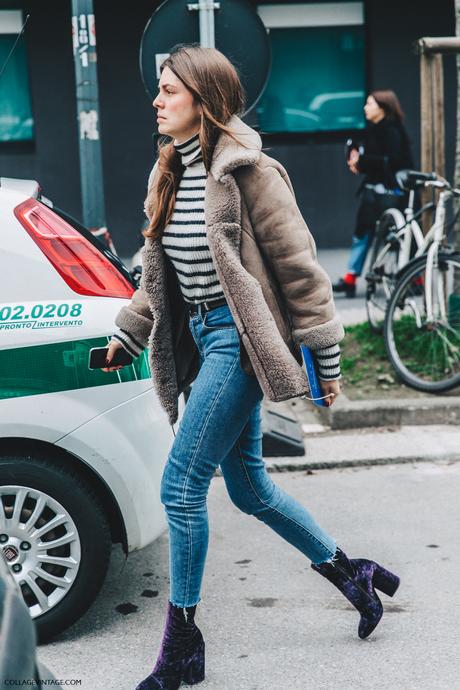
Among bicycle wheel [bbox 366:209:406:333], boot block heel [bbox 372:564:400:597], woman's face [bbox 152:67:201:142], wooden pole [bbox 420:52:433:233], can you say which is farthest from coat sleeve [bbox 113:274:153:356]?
wooden pole [bbox 420:52:433:233]

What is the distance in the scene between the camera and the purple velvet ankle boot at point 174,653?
3254 mm

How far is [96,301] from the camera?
142 inches

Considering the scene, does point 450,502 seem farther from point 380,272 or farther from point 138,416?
point 380,272

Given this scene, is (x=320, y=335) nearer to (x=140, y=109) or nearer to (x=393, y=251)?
(x=393, y=251)

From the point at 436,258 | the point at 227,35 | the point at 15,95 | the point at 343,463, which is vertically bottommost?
the point at 343,463

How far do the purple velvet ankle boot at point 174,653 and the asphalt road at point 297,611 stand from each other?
0.11 metres

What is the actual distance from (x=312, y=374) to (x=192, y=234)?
552 mm

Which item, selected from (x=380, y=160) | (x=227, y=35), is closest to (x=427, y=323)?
(x=227, y=35)

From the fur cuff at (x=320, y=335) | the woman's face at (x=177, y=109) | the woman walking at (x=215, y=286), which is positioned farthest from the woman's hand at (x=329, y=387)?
the woman's face at (x=177, y=109)

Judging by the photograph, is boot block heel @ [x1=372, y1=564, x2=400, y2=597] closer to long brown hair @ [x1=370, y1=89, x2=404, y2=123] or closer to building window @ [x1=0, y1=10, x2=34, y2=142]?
long brown hair @ [x1=370, y1=89, x2=404, y2=123]

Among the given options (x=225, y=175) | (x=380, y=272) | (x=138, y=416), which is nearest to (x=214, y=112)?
(x=225, y=175)

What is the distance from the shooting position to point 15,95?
12219mm

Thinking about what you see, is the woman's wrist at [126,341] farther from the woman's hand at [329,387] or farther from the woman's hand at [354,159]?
the woman's hand at [354,159]

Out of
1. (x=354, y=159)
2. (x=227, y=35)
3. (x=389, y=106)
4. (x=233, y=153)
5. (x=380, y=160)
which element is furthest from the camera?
(x=389, y=106)
